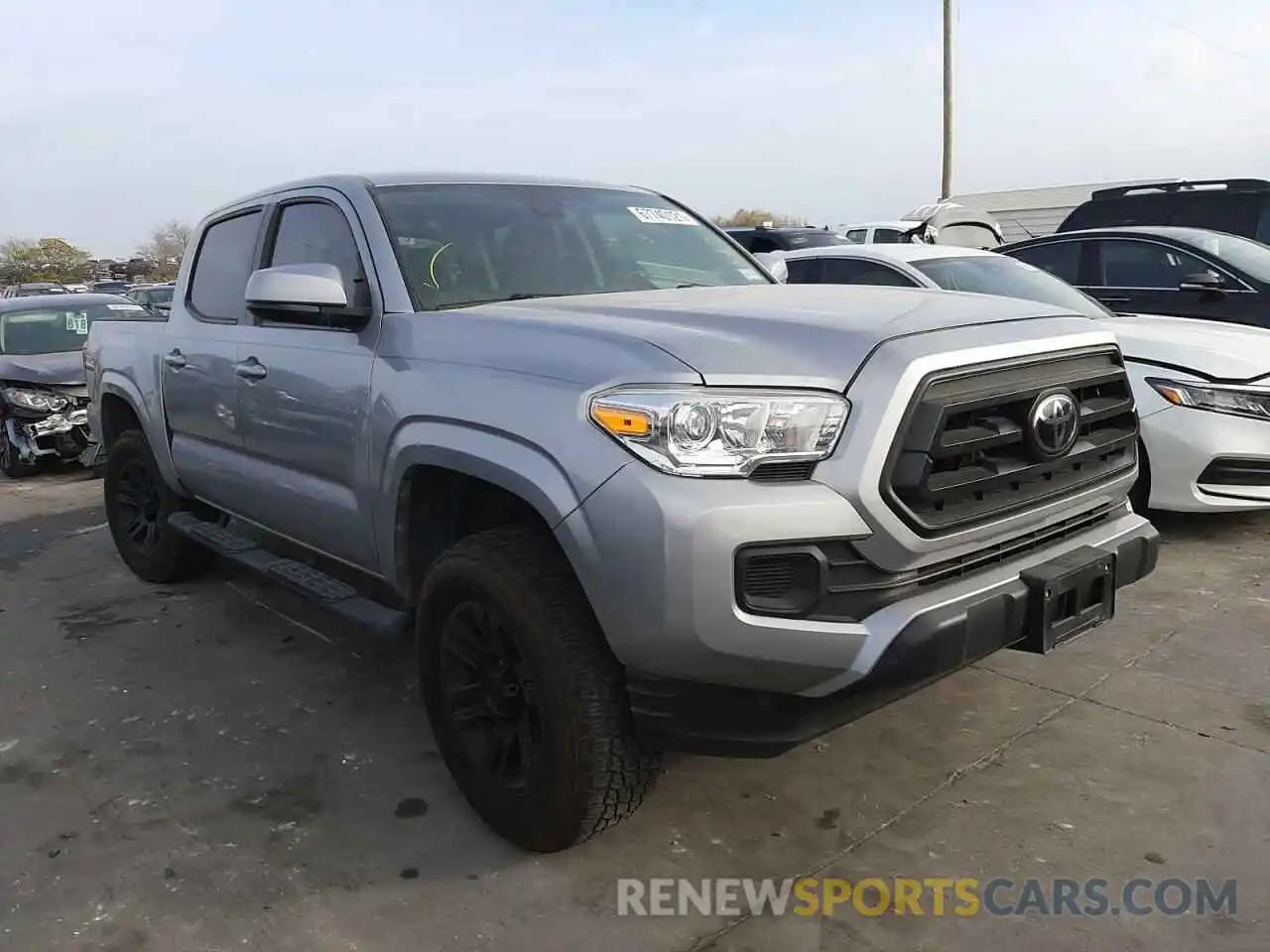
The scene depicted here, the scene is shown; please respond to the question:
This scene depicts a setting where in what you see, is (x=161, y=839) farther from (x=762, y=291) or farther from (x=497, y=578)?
(x=762, y=291)

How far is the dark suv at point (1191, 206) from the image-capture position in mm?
9281

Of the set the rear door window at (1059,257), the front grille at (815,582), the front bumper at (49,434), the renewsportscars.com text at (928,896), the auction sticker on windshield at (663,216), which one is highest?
the auction sticker on windshield at (663,216)

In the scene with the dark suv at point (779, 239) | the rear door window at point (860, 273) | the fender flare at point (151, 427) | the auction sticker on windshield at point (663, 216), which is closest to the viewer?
the auction sticker on windshield at point (663, 216)

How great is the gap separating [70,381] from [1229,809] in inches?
359

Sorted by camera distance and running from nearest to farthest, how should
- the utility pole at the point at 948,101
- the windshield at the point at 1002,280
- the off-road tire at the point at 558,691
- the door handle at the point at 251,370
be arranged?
the off-road tire at the point at 558,691
the door handle at the point at 251,370
the windshield at the point at 1002,280
the utility pole at the point at 948,101

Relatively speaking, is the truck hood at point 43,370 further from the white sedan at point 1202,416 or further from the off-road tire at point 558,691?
the white sedan at point 1202,416

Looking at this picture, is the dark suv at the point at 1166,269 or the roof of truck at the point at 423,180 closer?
the roof of truck at the point at 423,180

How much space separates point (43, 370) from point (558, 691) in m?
8.40

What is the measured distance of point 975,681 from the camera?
370cm

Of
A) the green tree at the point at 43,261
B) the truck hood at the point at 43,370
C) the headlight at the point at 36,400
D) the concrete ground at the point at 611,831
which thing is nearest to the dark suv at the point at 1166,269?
the concrete ground at the point at 611,831

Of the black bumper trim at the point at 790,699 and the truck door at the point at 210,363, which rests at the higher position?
the truck door at the point at 210,363

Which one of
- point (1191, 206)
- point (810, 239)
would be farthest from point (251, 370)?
point (810, 239)

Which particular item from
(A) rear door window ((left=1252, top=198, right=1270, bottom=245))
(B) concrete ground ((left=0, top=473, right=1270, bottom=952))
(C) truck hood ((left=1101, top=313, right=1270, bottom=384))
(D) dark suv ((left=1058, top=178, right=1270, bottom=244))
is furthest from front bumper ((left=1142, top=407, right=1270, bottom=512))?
(A) rear door window ((left=1252, top=198, right=1270, bottom=245))

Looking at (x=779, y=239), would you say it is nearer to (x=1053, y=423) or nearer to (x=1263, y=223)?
(x=1263, y=223)
